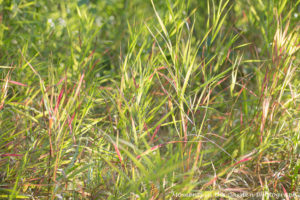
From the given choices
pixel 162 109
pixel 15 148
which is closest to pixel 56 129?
pixel 15 148

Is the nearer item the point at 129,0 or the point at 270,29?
the point at 270,29

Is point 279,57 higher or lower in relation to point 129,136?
higher

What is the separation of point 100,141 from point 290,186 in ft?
2.31

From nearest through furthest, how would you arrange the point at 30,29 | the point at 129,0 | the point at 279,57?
1. the point at 279,57
2. the point at 30,29
3. the point at 129,0

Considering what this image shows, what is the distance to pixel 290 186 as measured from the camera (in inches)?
47.5

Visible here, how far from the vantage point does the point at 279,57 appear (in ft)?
4.27

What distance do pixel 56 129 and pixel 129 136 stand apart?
0.80ft

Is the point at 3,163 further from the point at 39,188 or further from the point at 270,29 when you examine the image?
the point at 270,29

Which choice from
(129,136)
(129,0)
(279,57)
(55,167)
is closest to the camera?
(55,167)

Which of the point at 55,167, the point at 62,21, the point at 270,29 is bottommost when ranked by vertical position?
the point at 55,167

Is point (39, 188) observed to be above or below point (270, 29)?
below

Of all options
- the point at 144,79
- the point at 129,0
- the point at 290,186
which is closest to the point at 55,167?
the point at 144,79

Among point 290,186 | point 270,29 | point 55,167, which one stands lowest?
point 290,186

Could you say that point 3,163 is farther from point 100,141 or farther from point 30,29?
point 30,29
